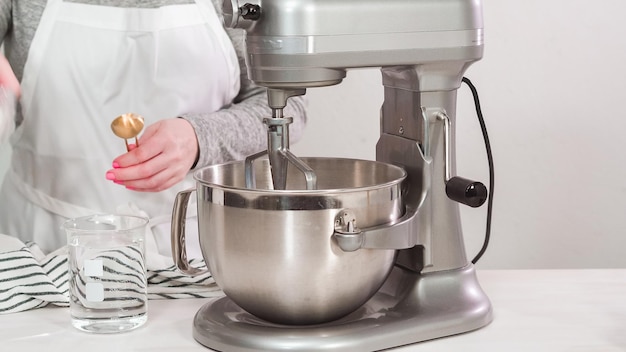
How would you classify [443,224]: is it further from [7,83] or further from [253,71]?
[7,83]

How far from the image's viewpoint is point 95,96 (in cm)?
135

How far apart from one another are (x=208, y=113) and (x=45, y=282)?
16.9 inches

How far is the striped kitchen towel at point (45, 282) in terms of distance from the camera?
98 cm

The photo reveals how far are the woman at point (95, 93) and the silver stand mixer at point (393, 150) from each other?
42 centimetres

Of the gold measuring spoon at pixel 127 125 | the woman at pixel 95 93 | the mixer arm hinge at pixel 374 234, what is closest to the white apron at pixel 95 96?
the woman at pixel 95 93

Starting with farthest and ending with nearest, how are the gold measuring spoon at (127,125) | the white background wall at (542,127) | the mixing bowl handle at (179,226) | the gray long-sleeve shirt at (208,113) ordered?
the white background wall at (542,127) < the gray long-sleeve shirt at (208,113) < the gold measuring spoon at (127,125) < the mixing bowl handle at (179,226)

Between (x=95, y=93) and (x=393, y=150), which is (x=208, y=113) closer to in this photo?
(x=95, y=93)

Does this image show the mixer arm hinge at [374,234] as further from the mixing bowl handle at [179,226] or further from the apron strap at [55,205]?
the apron strap at [55,205]

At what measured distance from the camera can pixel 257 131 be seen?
136 centimetres

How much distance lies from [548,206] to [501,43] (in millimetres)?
358

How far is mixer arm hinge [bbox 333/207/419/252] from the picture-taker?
0.83 meters

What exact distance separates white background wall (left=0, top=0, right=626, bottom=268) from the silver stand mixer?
81 centimetres

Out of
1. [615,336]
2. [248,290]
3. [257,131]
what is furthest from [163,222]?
[615,336]

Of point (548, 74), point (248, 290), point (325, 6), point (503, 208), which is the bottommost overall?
point (503, 208)
